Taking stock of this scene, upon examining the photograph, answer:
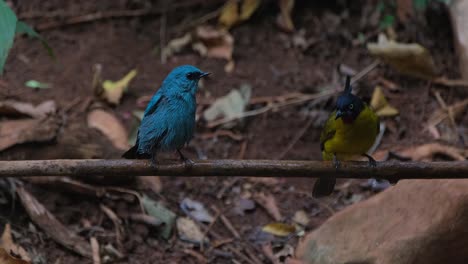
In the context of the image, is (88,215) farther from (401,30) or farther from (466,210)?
(401,30)

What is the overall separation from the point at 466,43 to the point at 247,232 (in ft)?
11.5

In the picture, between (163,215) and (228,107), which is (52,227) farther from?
(228,107)

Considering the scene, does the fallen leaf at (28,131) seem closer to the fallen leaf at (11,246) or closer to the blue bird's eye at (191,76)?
the fallen leaf at (11,246)

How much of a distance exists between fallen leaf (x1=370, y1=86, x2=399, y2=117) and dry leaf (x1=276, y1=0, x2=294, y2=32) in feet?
5.52

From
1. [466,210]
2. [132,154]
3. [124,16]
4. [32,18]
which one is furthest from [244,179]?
[32,18]

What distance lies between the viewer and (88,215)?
5172 mm

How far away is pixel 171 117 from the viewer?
4.11m

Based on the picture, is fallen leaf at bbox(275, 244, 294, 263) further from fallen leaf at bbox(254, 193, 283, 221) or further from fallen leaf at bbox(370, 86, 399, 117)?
fallen leaf at bbox(370, 86, 399, 117)

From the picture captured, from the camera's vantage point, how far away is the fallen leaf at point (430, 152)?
5.77 meters

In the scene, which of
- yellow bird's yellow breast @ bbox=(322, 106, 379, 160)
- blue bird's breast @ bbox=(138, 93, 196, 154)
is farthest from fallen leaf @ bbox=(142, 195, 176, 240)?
yellow bird's yellow breast @ bbox=(322, 106, 379, 160)

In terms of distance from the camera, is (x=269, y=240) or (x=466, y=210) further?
(x=269, y=240)

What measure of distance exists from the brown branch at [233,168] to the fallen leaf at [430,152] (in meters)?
2.16

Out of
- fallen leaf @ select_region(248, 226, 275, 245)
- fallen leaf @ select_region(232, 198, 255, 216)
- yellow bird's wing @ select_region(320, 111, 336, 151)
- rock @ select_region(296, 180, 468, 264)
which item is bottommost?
rock @ select_region(296, 180, 468, 264)

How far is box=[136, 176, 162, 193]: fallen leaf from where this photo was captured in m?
5.53
